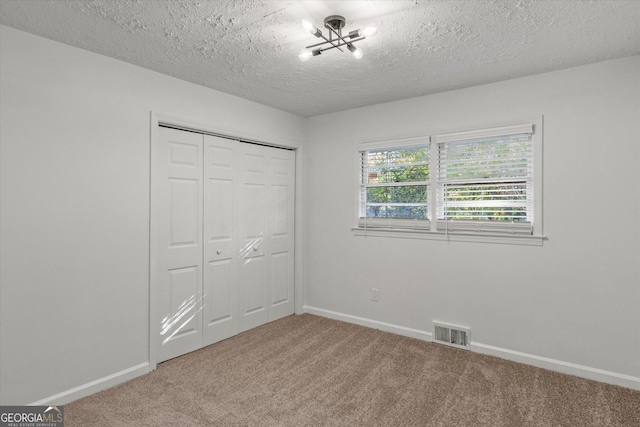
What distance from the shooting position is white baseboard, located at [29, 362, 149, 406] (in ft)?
7.74

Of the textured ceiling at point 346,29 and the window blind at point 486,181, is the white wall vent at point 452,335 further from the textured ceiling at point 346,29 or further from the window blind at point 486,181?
the textured ceiling at point 346,29

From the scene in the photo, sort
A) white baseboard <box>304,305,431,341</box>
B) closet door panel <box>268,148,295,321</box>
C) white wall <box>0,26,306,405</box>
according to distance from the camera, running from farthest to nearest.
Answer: closet door panel <box>268,148,295,321</box> < white baseboard <box>304,305,431,341</box> < white wall <box>0,26,306,405</box>

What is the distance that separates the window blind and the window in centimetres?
18

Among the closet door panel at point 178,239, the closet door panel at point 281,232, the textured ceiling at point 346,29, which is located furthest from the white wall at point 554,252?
the closet door panel at point 178,239

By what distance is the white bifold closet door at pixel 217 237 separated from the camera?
3.07 m

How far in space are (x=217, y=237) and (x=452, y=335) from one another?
2.47 m

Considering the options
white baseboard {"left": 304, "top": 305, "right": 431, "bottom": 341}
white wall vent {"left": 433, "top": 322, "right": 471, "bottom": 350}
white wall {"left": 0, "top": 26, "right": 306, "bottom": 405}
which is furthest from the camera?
white baseboard {"left": 304, "top": 305, "right": 431, "bottom": 341}

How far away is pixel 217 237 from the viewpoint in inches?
137

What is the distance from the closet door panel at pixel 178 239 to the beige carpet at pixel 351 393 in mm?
243

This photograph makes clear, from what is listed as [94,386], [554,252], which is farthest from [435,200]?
[94,386]

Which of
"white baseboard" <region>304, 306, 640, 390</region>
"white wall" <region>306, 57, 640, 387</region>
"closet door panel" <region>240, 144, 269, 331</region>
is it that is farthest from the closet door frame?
"white baseboard" <region>304, 306, 640, 390</region>

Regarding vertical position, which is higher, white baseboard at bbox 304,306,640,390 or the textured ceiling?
the textured ceiling

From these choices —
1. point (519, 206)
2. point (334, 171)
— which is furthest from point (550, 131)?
point (334, 171)

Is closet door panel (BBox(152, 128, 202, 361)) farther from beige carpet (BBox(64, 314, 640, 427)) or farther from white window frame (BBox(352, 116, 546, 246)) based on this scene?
white window frame (BBox(352, 116, 546, 246))
